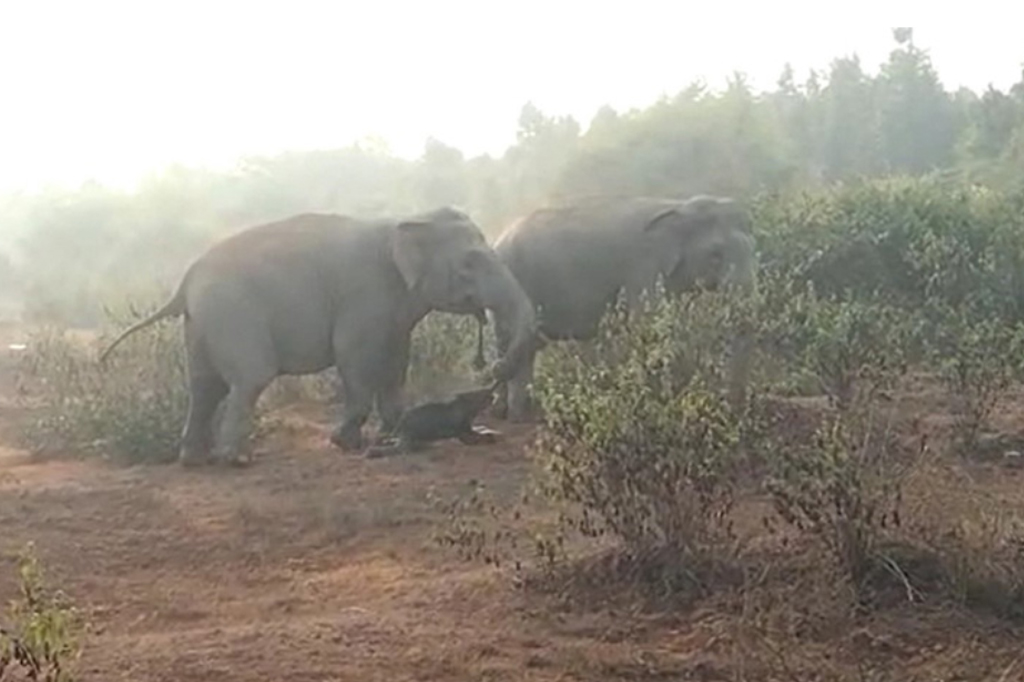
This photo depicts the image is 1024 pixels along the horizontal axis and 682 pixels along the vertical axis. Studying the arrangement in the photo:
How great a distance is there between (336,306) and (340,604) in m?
4.98

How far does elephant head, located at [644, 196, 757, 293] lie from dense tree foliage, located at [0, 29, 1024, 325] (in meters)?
8.48

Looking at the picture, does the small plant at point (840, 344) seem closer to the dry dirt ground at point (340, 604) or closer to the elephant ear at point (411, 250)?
the dry dirt ground at point (340, 604)

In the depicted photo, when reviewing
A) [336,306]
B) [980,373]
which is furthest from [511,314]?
[980,373]

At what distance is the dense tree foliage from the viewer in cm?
2716

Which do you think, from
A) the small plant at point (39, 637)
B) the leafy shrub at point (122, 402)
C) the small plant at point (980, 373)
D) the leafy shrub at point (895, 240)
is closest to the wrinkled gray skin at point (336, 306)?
the leafy shrub at point (122, 402)

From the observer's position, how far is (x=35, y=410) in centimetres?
1378

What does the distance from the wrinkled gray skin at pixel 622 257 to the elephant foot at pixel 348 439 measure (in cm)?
194

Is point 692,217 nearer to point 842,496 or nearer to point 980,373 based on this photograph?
point 980,373

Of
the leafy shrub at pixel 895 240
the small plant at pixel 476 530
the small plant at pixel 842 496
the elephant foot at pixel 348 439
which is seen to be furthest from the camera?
the leafy shrub at pixel 895 240

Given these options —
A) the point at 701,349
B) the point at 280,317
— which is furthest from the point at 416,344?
the point at 701,349

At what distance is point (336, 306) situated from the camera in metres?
11.5

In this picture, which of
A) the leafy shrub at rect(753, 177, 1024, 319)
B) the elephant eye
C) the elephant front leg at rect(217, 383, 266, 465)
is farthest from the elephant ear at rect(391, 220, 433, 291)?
the leafy shrub at rect(753, 177, 1024, 319)

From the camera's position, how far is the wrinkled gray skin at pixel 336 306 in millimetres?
11242

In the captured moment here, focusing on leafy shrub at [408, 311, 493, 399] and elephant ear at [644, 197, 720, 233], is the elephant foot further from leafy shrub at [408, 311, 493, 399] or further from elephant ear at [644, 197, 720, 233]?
elephant ear at [644, 197, 720, 233]
